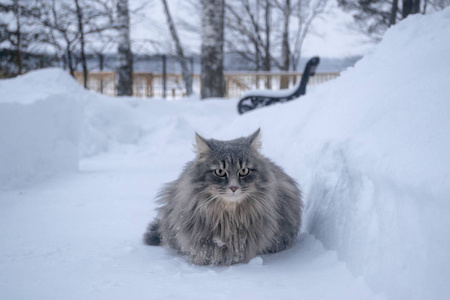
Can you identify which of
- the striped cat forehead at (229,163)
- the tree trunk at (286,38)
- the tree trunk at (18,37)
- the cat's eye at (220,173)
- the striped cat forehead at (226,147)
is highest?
the tree trunk at (286,38)

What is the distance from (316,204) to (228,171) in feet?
3.07

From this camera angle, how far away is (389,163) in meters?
2.06

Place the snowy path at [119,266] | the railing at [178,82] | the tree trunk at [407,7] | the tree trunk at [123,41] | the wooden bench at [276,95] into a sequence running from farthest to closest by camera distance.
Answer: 1. the railing at [178,82]
2. the tree trunk at [123,41]
3. the tree trunk at [407,7]
4. the wooden bench at [276,95]
5. the snowy path at [119,266]

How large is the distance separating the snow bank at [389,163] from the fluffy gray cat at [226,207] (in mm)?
490

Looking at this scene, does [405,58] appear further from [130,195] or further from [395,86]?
[130,195]

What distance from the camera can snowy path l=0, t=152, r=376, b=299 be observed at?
2.10 meters

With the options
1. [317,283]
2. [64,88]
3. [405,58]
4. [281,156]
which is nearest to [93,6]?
[64,88]

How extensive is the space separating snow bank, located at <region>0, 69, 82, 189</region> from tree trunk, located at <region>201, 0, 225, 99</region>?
524 cm

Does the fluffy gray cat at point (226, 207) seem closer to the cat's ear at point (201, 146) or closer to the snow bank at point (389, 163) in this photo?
the cat's ear at point (201, 146)

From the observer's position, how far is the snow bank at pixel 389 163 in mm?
1651

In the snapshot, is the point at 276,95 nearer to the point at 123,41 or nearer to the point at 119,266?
the point at 119,266

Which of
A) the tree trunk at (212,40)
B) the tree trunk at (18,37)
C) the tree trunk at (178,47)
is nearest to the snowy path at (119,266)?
the tree trunk at (212,40)

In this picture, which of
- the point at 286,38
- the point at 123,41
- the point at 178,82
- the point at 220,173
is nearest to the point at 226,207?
the point at 220,173

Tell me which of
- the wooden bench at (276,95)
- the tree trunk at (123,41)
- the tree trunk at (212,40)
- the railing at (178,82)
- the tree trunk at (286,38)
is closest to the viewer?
the wooden bench at (276,95)
